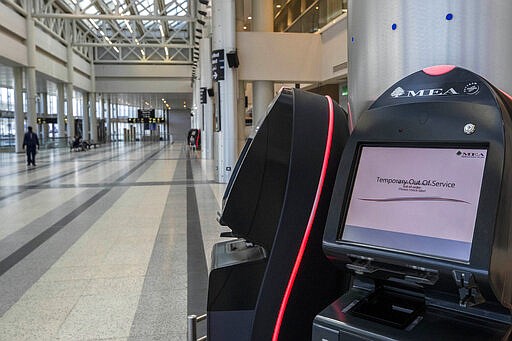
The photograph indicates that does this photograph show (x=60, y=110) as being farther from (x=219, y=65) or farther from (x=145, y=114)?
(x=219, y=65)

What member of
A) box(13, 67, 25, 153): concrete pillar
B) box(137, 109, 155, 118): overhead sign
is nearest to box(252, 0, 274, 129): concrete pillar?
box(13, 67, 25, 153): concrete pillar

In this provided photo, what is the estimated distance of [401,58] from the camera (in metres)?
1.31

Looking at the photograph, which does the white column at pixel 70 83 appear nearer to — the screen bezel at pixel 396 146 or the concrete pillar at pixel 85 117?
the concrete pillar at pixel 85 117

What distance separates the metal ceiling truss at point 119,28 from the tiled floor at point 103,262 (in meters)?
15.6

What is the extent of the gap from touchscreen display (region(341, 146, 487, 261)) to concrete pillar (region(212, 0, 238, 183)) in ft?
31.5

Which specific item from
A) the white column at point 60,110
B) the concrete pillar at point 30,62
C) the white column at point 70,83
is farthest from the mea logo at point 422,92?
the white column at point 60,110

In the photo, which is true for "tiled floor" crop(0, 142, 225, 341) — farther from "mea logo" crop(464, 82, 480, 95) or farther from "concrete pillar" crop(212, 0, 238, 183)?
"mea logo" crop(464, 82, 480, 95)

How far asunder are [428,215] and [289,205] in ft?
1.57

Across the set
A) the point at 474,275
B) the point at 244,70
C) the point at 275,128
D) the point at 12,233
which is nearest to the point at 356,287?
the point at 474,275

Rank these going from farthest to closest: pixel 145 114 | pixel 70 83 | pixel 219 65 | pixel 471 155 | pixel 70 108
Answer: pixel 145 114 < pixel 70 83 < pixel 70 108 < pixel 219 65 < pixel 471 155

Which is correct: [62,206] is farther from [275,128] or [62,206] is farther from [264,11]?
[264,11]

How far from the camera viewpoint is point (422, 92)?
41.9 inches

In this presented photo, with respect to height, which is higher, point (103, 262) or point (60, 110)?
point (60, 110)

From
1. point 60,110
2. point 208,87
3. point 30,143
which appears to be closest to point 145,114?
point 60,110
